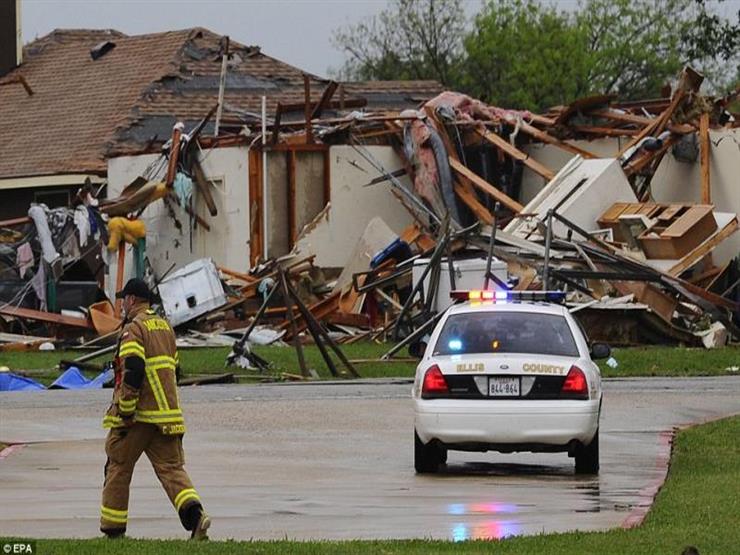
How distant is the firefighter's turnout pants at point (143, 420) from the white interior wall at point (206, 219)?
1100 inches

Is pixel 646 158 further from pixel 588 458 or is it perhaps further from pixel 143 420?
pixel 143 420

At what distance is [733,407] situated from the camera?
77.5 feet

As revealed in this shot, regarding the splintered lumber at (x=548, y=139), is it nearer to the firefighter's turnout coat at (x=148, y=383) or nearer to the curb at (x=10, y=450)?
the curb at (x=10, y=450)

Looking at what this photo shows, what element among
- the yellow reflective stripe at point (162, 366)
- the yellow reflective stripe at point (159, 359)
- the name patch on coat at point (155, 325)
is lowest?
the yellow reflective stripe at point (162, 366)

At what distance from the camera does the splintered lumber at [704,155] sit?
37750mm

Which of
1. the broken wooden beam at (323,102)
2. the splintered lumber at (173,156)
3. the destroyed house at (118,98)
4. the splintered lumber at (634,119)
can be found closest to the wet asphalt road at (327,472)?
the splintered lumber at (634,119)

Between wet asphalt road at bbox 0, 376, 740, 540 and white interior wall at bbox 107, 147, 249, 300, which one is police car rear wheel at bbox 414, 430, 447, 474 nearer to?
wet asphalt road at bbox 0, 376, 740, 540

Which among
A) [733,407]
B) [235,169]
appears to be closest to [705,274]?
[235,169]

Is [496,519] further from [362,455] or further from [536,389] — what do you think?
[362,455]

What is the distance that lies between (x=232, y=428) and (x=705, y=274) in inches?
697

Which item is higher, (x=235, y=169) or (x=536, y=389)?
(x=536, y=389)

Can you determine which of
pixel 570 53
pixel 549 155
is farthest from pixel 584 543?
pixel 570 53

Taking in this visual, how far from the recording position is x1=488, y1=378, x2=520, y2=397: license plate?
1623cm

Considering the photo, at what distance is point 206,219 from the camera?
41.8 metres
